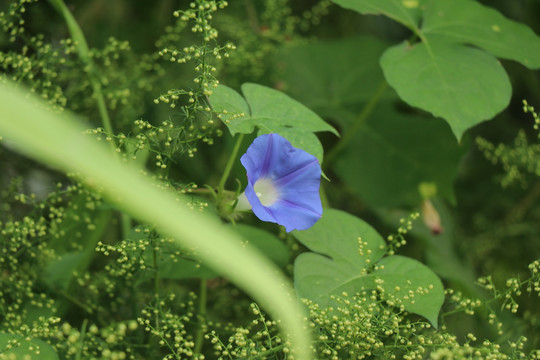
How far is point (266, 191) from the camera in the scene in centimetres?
114

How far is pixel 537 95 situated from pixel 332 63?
2.85ft

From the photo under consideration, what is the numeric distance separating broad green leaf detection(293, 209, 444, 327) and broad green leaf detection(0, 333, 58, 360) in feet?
1.39

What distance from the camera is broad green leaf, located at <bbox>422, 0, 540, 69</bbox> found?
1520mm

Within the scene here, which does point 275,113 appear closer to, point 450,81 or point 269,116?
point 269,116

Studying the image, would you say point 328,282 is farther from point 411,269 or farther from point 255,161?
point 255,161

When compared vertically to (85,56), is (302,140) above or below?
below

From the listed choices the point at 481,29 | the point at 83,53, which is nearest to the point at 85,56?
the point at 83,53

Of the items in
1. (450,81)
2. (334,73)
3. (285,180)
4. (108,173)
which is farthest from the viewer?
(334,73)

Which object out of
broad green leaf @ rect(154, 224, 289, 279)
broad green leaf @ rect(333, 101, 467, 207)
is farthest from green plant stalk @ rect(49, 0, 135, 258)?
broad green leaf @ rect(333, 101, 467, 207)

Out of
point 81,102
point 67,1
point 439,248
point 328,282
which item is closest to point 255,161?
point 328,282

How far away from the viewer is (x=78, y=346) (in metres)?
0.80

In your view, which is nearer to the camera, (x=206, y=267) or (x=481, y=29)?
(x=206, y=267)

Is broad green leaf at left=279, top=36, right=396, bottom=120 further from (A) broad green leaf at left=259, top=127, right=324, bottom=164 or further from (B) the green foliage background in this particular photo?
(A) broad green leaf at left=259, top=127, right=324, bottom=164

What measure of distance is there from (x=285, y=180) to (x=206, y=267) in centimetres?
25
